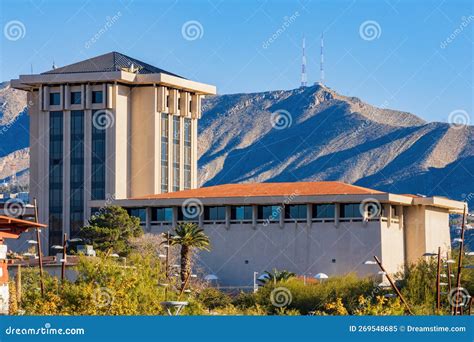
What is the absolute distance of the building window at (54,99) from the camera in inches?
5113

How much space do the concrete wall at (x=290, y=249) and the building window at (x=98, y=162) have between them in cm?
2597

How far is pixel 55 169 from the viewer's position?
424 ft

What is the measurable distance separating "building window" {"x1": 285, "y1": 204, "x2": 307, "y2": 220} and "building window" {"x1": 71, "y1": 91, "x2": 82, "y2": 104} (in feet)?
112

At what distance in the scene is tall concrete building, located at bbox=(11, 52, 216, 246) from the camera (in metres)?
128

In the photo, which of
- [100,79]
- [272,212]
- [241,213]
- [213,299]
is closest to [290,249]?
[272,212]

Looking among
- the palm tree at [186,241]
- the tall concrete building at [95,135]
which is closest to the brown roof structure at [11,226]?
the palm tree at [186,241]

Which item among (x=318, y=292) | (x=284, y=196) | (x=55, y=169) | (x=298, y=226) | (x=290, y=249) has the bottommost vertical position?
(x=318, y=292)

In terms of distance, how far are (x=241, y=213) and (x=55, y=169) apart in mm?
31627

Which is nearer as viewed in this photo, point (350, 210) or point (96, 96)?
point (350, 210)

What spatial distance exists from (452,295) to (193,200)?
40.0m

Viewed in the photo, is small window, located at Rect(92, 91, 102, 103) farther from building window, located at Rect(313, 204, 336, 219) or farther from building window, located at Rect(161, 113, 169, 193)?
building window, located at Rect(313, 204, 336, 219)

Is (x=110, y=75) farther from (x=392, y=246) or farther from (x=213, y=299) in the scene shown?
(x=213, y=299)

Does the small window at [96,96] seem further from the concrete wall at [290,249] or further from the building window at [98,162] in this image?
the concrete wall at [290,249]

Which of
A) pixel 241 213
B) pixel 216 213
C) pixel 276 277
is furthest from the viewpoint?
pixel 216 213
